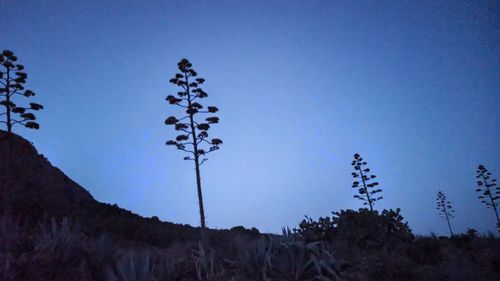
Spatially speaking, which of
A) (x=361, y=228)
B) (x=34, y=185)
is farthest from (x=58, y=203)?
(x=361, y=228)

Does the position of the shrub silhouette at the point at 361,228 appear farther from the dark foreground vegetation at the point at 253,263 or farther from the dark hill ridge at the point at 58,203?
the dark hill ridge at the point at 58,203

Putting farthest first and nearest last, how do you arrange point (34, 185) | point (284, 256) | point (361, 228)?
point (34, 185)
point (361, 228)
point (284, 256)

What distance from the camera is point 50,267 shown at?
7137mm

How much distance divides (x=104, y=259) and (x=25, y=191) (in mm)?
25520

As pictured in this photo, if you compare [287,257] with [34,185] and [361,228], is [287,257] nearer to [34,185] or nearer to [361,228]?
[361,228]

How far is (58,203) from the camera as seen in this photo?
1163 inches

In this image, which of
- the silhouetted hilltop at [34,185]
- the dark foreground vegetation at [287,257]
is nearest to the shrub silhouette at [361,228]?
the dark foreground vegetation at [287,257]

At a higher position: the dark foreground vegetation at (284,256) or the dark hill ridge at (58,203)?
the dark hill ridge at (58,203)

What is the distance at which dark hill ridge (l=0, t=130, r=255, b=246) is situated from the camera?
23.7 metres

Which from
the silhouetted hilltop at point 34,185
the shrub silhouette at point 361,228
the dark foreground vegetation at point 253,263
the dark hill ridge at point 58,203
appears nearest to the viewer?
the dark foreground vegetation at point 253,263

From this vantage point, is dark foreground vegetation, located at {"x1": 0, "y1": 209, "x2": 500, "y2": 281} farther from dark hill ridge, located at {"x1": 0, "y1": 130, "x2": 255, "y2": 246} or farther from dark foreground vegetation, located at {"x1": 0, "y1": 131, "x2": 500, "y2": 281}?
dark hill ridge, located at {"x1": 0, "y1": 130, "x2": 255, "y2": 246}

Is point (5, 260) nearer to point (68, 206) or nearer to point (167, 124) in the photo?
point (167, 124)

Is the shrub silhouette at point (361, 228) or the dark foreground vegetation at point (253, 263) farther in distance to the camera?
the shrub silhouette at point (361, 228)

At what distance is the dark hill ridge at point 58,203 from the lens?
933 inches
